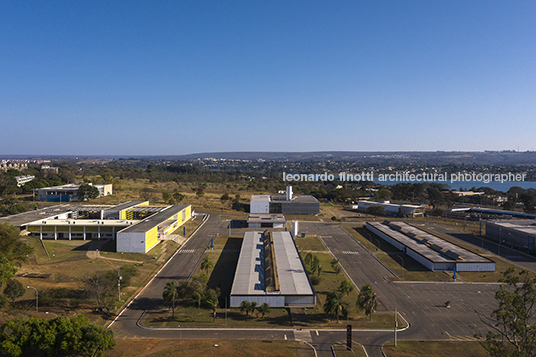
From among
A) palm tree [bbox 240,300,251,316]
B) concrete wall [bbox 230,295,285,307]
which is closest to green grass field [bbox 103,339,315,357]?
palm tree [bbox 240,300,251,316]

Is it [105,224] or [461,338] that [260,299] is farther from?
[105,224]

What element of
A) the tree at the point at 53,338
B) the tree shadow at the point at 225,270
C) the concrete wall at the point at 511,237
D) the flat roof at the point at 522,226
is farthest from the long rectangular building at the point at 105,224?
the flat roof at the point at 522,226

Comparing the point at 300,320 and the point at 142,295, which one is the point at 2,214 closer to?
the point at 142,295

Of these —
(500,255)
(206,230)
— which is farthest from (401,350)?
(206,230)

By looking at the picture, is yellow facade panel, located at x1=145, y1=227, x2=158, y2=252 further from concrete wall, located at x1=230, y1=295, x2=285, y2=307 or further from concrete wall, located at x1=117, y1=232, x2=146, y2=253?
concrete wall, located at x1=230, y1=295, x2=285, y2=307

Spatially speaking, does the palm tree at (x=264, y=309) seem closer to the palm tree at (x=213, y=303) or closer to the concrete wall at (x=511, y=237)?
the palm tree at (x=213, y=303)
